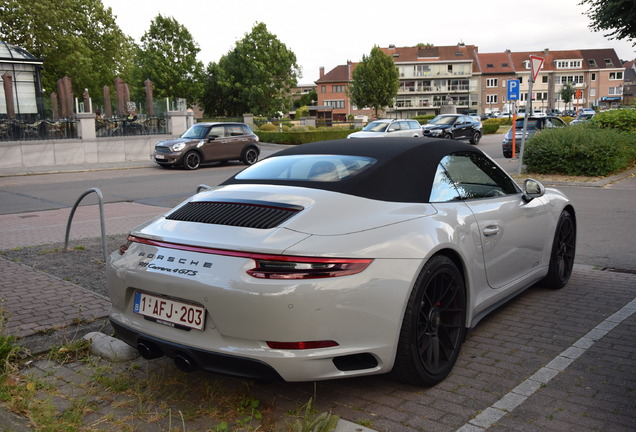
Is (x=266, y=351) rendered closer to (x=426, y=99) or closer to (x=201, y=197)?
(x=201, y=197)

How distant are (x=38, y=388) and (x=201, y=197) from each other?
1.52 metres

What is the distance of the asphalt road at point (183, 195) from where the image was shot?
7.66 m

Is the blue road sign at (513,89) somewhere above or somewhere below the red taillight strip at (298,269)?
above

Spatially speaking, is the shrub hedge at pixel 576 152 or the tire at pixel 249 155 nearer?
the shrub hedge at pixel 576 152

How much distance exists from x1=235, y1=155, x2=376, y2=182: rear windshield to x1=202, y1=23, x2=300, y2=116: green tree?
2638 inches

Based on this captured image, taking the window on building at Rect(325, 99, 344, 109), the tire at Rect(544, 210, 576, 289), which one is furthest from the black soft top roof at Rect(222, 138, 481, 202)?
the window on building at Rect(325, 99, 344, 109)

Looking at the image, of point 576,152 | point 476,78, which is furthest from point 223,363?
point 476,78

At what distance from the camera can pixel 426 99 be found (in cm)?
11269

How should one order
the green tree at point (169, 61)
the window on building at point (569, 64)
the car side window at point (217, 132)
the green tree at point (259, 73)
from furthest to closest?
the window on building at point (569, 64), the green tree at point (259, 73), the green tree at point (169, 61), the car side window at point (217, 132)

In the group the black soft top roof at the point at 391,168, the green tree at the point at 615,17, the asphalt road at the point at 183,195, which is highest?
the green tree at the point at 615,17

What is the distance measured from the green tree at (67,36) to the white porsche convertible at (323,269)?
51.3 meters

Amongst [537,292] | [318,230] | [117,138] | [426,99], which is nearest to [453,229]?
[318,230]

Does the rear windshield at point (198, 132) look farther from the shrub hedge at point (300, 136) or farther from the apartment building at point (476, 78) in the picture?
the apartment building at point (476, 78)

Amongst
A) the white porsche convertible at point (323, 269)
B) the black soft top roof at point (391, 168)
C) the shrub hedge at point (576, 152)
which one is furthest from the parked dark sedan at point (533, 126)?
the white porsche convertible at point (323, 269)
